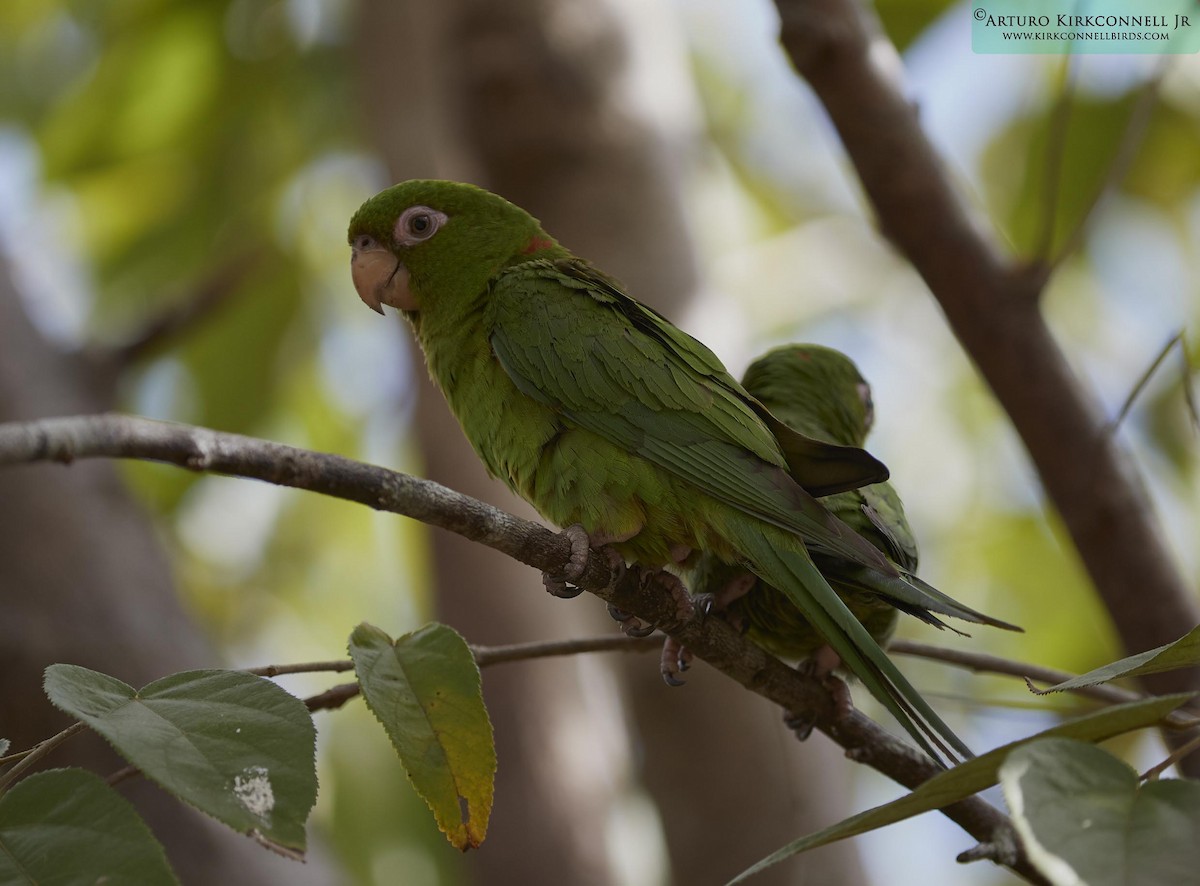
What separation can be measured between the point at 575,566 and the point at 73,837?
0.77 m

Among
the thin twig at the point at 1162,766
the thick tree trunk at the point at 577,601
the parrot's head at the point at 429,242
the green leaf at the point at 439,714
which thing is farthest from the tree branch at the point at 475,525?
the thick tree trunk at the point at 577,601

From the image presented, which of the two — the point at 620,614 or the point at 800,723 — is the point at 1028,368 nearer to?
the point at 800,723

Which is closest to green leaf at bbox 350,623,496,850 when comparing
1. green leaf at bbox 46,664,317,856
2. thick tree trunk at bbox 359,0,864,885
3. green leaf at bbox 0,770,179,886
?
green leaf at bbox 46,664,317,856

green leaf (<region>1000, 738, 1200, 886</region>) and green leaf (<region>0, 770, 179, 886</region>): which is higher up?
green leaf (<region>0, 770, 179, 886</region>)

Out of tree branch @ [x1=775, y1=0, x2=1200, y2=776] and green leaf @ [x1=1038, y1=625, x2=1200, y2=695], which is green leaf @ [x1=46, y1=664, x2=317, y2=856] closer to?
green leaf @ [x1=1038, y1=625, x2=1200, y2=695]

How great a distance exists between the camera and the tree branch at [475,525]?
44.0 inches

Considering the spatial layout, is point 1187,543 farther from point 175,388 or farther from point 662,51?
point 175,388

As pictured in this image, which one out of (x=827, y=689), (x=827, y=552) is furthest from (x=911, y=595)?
(x=827, y=689)

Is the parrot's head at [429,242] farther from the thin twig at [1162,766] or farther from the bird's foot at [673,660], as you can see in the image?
the thin twig at [1162,766]

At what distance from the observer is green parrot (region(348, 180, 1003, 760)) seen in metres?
1.82

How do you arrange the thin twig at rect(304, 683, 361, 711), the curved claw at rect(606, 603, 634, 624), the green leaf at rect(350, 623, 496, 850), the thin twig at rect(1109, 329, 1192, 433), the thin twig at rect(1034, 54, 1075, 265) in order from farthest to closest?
1. the thin twig at rect(1034, 54, 1075, 265)
2. the curved claw at rect(606, 603, 634, 624)
3. the thin twig at rect(1109, 329, 1192, 433)
4. the thin twig at rect(304, 683, 361, 711)
5. the green leaf at rect(350, 623, 496, 850)

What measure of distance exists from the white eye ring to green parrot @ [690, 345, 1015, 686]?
0.78 meters

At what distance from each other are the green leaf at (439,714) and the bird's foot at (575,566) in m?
0.35

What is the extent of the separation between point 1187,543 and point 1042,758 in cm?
393
